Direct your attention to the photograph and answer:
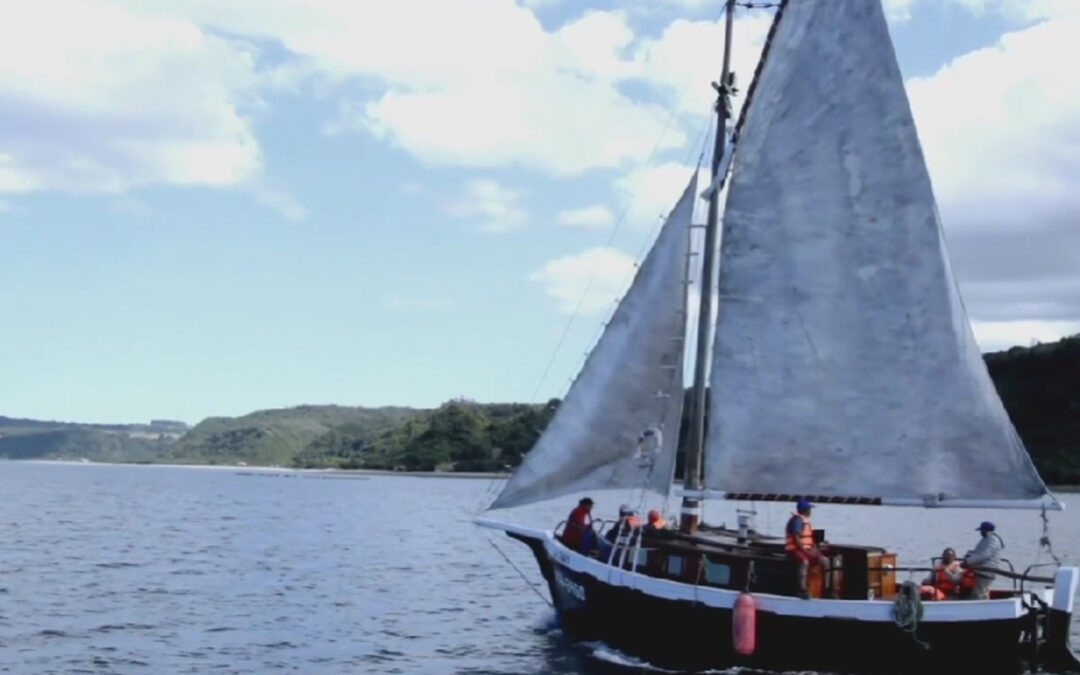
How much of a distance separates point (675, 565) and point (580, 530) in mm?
5219

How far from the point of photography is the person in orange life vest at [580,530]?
115 feet

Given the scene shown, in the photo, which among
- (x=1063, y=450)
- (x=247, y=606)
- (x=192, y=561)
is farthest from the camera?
(x=1063, y=450)

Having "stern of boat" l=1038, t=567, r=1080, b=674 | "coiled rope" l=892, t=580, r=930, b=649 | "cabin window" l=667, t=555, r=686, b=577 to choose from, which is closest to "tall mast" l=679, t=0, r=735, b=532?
"cabin window" l=667, t=555, r=686, b=577

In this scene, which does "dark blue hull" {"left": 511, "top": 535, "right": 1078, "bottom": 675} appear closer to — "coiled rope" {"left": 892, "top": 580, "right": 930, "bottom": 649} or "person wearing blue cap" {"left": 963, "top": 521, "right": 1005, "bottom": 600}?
"coiled rope" {"left": 892, "top": 580, "right": 930, "bottom": 649}

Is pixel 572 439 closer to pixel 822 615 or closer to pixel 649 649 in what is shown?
pixel 649 649

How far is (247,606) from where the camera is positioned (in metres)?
46.2

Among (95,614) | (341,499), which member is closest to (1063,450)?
(341,499)

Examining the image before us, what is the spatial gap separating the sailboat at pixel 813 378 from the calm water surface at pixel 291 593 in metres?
3.43

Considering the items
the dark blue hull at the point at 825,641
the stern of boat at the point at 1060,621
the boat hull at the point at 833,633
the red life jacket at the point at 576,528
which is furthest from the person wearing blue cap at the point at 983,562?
the red life jacket at the point at 576,528

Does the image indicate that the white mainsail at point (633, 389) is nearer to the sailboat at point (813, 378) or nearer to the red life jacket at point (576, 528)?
the sailboat at point (813, 378)

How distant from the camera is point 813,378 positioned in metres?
31.2

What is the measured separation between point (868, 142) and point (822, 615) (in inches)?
432

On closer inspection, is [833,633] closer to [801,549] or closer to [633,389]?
[801,549]

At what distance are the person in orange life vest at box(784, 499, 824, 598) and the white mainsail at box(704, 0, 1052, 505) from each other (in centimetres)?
225
